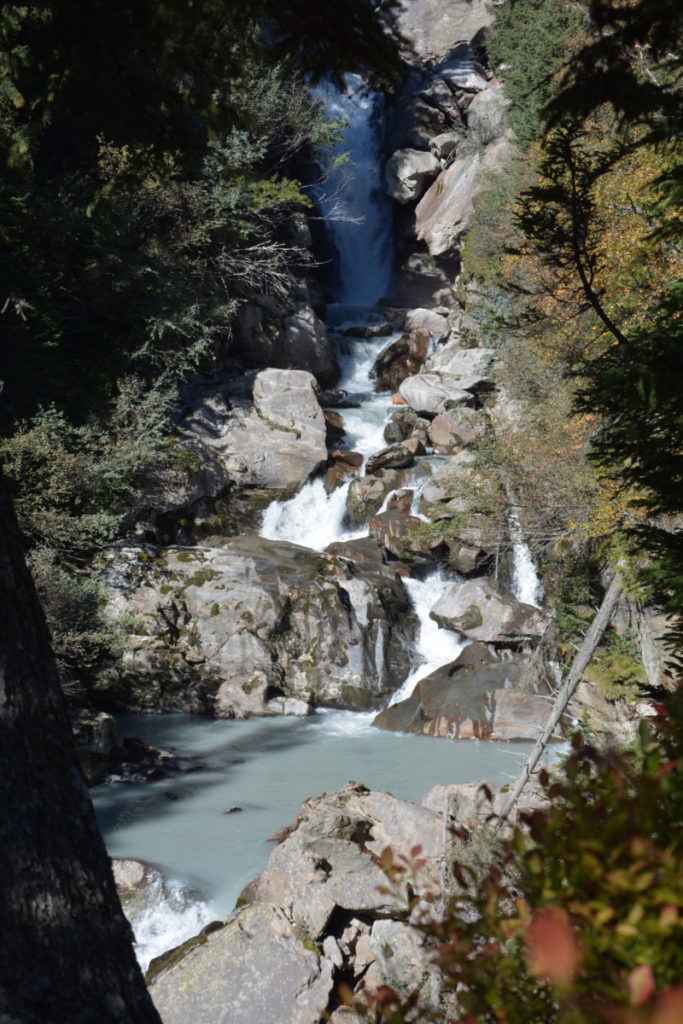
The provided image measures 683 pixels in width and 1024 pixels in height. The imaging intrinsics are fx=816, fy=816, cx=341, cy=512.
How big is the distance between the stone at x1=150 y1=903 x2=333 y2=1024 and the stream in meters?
1.25

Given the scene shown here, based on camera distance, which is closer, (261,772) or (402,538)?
(261,772)

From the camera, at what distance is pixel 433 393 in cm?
2419

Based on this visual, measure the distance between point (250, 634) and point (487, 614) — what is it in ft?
16.8

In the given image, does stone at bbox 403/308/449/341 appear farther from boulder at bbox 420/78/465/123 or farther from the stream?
boulder at bbox 420/78/465/123

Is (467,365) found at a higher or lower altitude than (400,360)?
lower

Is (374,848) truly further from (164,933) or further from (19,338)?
(19,338)

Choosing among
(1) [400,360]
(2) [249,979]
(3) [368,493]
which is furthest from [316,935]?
(1) [400,360]

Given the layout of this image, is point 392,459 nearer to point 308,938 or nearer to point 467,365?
point 467,365

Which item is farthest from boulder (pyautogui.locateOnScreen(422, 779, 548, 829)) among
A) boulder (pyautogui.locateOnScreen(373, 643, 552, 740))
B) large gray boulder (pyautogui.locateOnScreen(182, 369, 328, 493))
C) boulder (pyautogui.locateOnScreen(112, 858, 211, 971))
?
large gray boulder (pyautogui.locateOnScreen(182, 369, 328, 493))

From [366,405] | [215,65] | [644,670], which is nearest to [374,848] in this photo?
[644,670]

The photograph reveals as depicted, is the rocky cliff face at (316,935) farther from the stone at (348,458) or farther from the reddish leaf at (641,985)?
the stone at (348,458)

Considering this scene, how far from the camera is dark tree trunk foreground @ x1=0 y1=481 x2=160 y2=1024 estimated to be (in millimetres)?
2566

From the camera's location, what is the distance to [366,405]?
26188mm

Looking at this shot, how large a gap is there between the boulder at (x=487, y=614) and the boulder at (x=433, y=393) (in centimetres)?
714
